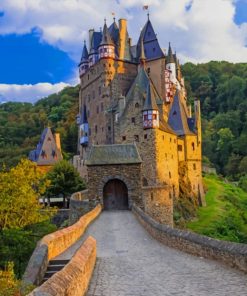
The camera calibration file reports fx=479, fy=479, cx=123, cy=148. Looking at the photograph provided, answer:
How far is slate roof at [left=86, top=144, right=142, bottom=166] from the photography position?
3316cm

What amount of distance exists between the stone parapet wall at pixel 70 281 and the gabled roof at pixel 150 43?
4826cm

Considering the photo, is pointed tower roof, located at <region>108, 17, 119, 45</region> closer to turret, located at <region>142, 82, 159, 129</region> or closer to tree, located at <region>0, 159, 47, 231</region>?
turret, located at <region>142, 82, 159, 129</region>

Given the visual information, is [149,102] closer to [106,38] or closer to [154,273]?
[106,38]

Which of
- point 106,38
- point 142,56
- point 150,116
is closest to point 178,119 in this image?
point 150,116

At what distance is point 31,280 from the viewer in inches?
411

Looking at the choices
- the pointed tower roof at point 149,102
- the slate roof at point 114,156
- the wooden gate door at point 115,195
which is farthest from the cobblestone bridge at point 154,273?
the pointed tower roof at point 149,102

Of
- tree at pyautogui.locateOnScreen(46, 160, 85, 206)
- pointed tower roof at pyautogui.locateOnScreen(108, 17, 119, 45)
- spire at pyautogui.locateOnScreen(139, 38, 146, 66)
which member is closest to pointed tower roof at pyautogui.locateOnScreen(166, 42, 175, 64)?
spire at pyautogui.locateOnScreen(139, 38, 146, 66)

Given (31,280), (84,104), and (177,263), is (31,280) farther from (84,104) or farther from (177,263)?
(84,104)

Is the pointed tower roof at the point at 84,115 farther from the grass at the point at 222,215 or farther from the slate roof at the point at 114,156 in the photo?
the slate roof at the point at 114,156

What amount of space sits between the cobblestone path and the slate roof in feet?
50.4

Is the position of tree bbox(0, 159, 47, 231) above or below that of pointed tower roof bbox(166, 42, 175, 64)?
below

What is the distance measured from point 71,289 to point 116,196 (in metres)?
27.0

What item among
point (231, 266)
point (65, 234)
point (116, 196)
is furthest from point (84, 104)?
point (231, 266)

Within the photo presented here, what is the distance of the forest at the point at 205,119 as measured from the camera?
88688mm
